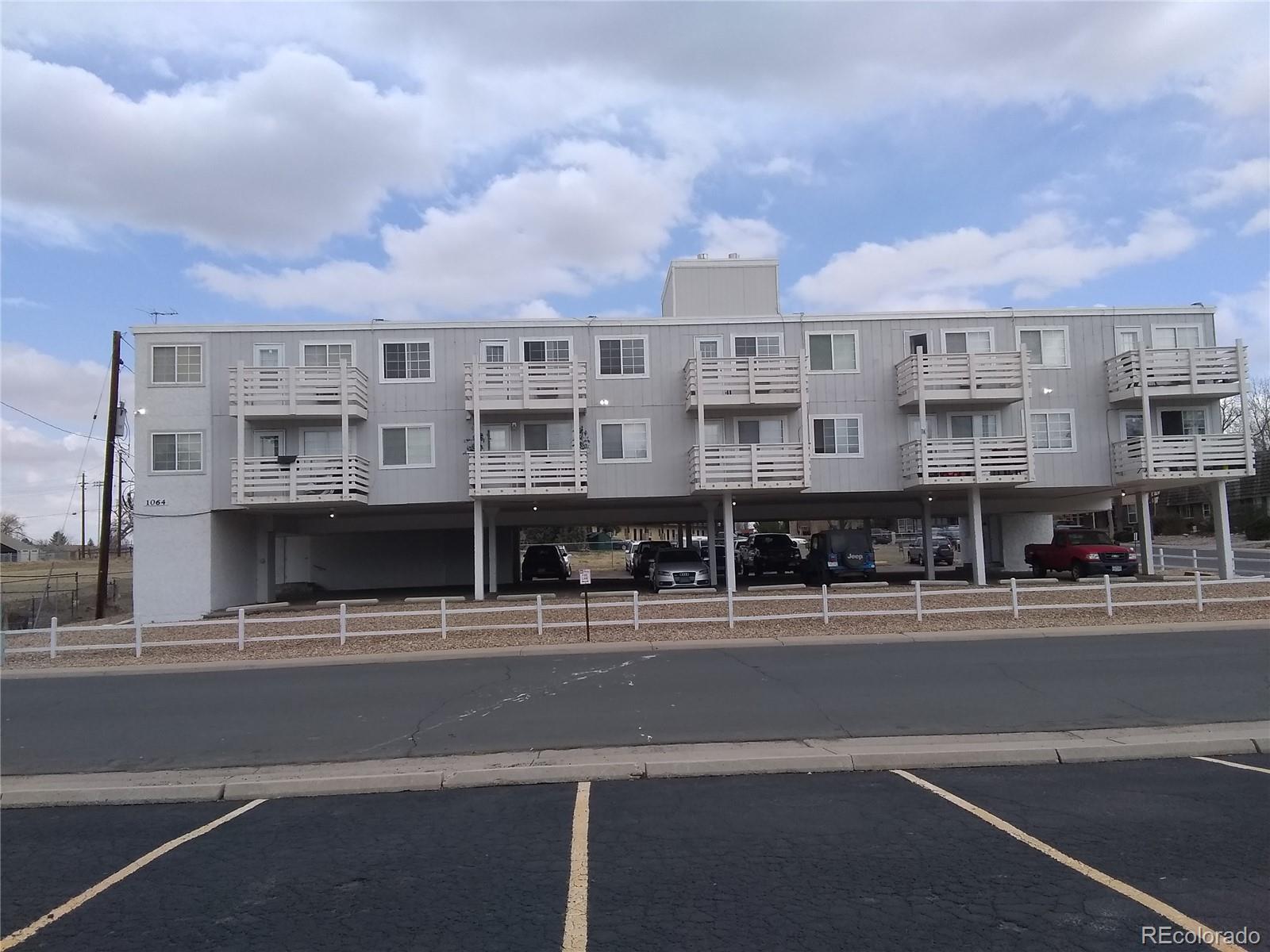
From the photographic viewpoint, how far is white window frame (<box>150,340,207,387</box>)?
2725 cm

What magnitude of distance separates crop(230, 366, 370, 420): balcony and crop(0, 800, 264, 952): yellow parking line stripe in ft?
68.8

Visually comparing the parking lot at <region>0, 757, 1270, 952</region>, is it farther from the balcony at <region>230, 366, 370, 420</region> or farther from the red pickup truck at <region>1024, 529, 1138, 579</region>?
the red pickup truck at <region>1024, 529, 1138, 579</region>

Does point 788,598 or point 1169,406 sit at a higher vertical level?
point 1169,406

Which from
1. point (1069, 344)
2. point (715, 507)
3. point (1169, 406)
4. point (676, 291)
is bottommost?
point (715, 507)

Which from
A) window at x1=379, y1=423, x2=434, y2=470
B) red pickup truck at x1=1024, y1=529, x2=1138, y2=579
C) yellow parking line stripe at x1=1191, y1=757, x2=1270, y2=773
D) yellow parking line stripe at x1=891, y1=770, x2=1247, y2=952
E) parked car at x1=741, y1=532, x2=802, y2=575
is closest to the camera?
yellow parking line stripe at x1=891, y1=770, x2=1247, y2=952

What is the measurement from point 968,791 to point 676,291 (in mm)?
25270

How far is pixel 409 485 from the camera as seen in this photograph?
91.9ft

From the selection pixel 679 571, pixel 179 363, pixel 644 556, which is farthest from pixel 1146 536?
pixel 179 363

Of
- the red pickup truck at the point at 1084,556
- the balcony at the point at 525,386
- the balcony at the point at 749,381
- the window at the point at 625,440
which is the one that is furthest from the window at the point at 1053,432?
the balcony at the point at 525,386

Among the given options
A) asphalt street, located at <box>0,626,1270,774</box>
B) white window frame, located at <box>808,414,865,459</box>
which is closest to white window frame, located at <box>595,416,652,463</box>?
white window frame, located at <box>808,414,865,459</box>

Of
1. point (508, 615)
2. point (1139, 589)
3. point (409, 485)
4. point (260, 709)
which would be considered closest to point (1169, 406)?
point (1139, 589)

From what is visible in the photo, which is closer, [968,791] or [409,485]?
[968,791]

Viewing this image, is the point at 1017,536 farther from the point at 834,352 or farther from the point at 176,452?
the point at 176,452

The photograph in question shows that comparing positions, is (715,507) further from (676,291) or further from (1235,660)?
(1235,660)
